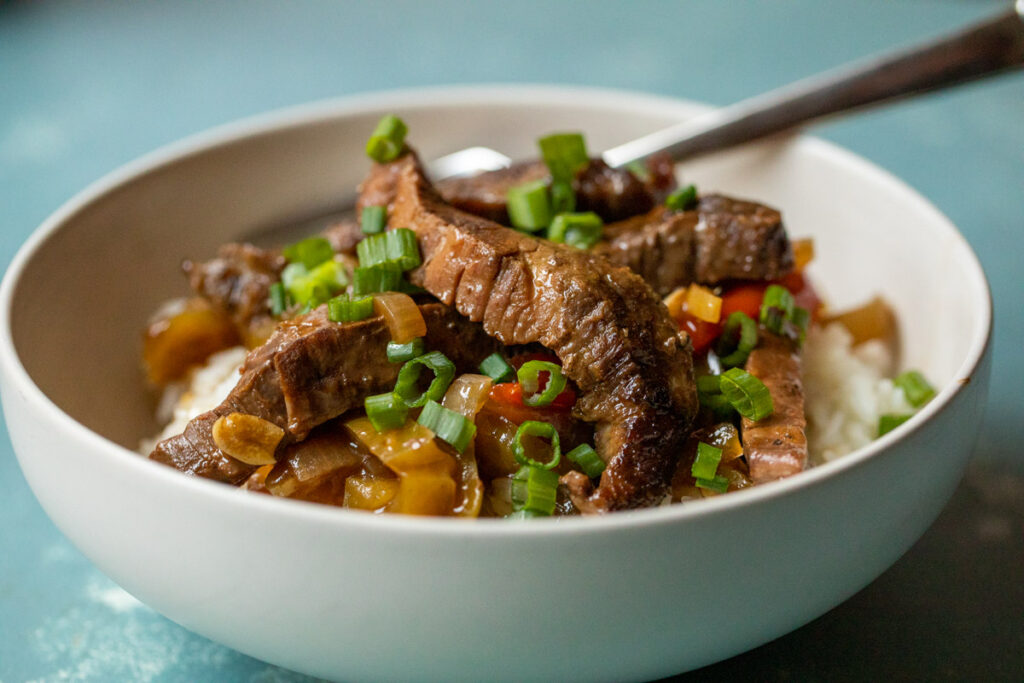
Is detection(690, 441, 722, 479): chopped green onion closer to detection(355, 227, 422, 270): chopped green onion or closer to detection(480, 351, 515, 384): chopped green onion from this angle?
detection(480, 351, 515, 384): chopped green onion

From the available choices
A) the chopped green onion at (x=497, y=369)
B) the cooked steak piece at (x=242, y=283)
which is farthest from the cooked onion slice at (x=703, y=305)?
the cooked steak piece at (x=242, y=283)

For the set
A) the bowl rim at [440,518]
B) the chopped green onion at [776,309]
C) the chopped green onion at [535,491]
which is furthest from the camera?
the chopped green onion at [776,309]

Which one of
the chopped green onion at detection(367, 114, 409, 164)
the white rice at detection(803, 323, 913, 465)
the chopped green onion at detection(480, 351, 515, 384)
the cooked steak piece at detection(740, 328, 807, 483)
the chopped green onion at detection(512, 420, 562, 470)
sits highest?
the chopped green onion at detection(367, 114, 409, 164)

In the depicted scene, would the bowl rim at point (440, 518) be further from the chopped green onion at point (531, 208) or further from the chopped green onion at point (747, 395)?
the chopped green onion at point (531, 208)

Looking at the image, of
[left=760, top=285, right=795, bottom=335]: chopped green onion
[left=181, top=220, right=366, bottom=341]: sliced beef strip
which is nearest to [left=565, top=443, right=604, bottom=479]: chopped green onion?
[left=760, top=285, right=795, bottom=335]: chopped green onion

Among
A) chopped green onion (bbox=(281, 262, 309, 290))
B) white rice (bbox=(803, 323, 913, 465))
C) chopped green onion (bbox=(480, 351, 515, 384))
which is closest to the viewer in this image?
chopped green onion (bbox=(480, 351, 515, 384))
